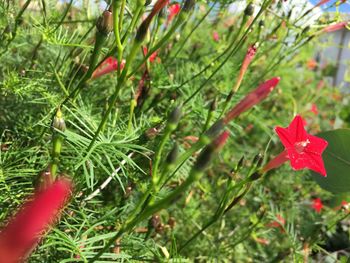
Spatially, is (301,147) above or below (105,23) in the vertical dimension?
below

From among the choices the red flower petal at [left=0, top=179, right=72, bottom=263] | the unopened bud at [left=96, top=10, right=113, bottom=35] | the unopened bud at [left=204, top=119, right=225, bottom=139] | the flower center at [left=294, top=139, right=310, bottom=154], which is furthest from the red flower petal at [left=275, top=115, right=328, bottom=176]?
the red flower petal at [left=0, top=179, right=72, bottom=263]

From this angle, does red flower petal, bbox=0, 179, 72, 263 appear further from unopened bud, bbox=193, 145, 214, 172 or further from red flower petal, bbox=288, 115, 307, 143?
red flower petal, bbox=288, 115, 307, 143

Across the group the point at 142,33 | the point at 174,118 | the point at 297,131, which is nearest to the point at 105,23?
the point at 142,33

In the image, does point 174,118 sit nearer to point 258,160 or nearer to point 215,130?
point 215,130

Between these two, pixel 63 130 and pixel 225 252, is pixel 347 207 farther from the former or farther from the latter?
pixel 63 130

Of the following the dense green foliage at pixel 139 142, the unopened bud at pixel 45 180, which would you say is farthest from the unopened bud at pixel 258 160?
the unopened bud at pixel 45 180

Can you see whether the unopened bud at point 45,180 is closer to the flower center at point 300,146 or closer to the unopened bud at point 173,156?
the unopened bud at point 173,156
